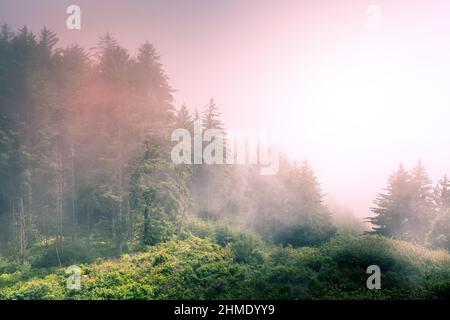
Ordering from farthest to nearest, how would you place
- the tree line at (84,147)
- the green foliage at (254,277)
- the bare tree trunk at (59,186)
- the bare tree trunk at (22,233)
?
the bare tree trunk at (59,186) → the tree line at (84,147) → the bare tree trunk at (22,233) → the green foliage at (254,277)

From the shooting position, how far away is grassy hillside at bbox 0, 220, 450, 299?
12.9 metres

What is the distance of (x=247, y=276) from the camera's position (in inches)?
577

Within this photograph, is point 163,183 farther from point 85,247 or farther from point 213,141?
point 213,141

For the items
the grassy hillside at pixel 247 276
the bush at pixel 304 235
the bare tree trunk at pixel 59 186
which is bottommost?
the bush at pixel 304 235

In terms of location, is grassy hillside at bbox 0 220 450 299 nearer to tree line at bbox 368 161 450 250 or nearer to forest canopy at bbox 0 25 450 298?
forest canopy at bbox 0 25 450 298

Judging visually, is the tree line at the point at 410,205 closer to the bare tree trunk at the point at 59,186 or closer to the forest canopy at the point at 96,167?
the forest canopy at the point at 96,167

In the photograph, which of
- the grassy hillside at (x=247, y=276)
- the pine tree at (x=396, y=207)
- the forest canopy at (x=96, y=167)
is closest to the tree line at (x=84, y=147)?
the forest canopy at (x=96, y=167)

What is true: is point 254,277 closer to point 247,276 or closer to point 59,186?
point 247,276

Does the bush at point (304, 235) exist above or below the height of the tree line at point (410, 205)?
below

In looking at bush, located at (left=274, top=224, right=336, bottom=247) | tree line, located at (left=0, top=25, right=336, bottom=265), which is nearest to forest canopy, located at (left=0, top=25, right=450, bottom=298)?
tree line, located at (left=0, top=25, right=336, bottom=265)

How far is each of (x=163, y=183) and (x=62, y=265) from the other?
869 cm

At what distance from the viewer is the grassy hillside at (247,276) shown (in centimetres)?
1288
